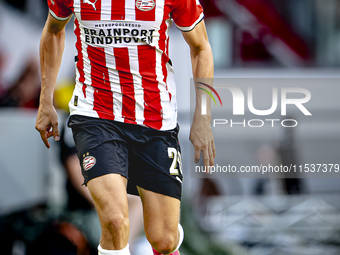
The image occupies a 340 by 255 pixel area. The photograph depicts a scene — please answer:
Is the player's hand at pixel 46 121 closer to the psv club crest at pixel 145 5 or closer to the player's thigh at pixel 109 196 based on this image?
the player's thigh at pixel 109 196

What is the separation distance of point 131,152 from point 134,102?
0.31 m

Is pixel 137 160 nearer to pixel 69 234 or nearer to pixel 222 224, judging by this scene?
pixel 69 234

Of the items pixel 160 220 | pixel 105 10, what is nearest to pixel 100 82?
pixel 105 10

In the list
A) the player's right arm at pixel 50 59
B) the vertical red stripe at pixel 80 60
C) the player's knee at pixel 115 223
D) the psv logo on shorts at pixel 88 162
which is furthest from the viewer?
the player's right arm at pixel 50 59

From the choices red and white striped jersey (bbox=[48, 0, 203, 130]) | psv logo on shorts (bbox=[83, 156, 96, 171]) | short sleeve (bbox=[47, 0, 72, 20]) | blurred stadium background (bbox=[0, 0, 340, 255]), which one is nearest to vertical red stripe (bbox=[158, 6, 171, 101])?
red and white striped jersey (bbox=[48, 0, 203, 130])

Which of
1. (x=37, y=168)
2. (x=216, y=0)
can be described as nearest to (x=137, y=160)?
(x=37, y=168)

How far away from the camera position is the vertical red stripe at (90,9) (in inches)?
109

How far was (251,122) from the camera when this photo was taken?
6109 millimetres

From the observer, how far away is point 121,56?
281cm

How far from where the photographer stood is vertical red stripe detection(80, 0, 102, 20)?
9.05ft

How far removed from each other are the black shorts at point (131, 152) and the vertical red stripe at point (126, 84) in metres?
0.07

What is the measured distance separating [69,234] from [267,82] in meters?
3.47

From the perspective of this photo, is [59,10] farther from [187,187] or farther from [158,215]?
[187,187]

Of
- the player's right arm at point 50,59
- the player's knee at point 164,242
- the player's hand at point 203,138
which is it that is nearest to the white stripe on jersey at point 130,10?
the player's right arm at point 50,59
